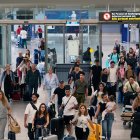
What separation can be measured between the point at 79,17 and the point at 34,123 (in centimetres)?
1289

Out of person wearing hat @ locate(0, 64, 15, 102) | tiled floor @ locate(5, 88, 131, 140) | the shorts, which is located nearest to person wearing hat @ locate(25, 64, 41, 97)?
person wearing hat @ locate(0, 64, 15, 102)

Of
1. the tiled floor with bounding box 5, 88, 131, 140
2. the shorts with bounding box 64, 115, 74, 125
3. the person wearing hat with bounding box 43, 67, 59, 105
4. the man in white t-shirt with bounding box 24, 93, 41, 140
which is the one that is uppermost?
the person wearing hat with bounding box 43, 67, 59, 105

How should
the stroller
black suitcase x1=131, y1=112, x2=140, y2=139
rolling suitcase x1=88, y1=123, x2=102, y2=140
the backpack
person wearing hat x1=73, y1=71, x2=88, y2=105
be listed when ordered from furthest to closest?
the backpack < person wearing hat x1=73, y1=71, x2=88, y2=105 < the stroller < rolling suitcase x1=88, y1=123, x2=102, y2=140 < black suitcase x1=131, y1=112, x2=140, y2=139

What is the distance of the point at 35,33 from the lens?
A: 4369 cm

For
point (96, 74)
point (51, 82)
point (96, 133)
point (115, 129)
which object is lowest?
point (115, 129)

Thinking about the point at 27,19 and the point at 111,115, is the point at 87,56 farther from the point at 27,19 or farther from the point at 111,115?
the point at 111,115

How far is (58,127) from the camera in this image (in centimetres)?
1566

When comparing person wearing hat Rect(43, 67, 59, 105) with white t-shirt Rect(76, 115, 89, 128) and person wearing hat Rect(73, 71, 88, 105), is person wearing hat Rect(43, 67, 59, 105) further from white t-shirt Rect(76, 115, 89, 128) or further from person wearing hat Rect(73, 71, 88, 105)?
white t-shirt Rect(76, 115, 89, 128)

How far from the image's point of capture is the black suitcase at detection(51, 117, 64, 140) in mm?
15539

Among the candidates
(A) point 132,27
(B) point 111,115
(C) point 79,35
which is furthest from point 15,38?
(B) point 111,115

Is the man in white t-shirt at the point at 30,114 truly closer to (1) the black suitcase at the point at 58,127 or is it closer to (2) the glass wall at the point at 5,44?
(1) the black suitcase at the point at 58,127

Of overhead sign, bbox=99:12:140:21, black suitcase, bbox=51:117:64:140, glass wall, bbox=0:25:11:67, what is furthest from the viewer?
glass wall, bbox=0:25:11:67

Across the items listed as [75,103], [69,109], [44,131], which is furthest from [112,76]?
[44,131]

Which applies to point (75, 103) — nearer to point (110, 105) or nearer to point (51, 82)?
point (110, 105)
